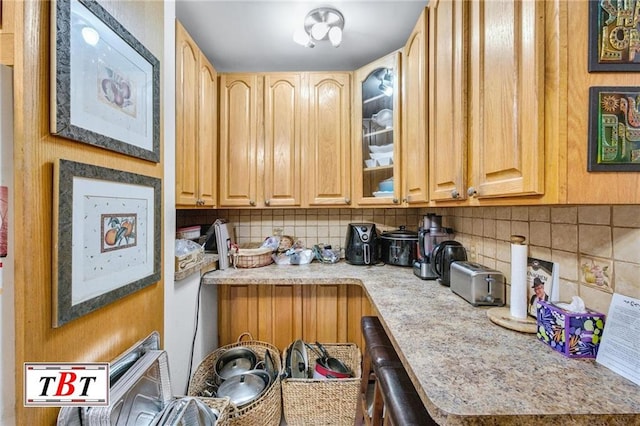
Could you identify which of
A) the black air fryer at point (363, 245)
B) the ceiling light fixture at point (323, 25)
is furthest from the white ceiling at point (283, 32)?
the black air fryer at point (363, 245)

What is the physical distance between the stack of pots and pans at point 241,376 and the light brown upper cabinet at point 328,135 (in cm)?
113

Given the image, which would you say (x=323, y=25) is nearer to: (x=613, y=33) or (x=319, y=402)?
(x=613, y=33)

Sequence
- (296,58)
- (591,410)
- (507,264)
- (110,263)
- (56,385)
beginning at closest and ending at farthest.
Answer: (591,410)
(56,385)
(110,263)
(507,264)
(296,58)

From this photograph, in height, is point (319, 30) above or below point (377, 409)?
above

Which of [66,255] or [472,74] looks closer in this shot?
[66,255]

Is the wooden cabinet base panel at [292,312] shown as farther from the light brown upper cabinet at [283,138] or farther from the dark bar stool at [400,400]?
the dark bar stool at [400,400]

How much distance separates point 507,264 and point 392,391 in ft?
2.58

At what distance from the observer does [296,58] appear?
1917 mm

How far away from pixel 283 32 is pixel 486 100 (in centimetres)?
130

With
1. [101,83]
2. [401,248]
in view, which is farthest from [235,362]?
[101,83]

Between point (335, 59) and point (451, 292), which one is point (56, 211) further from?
point (335, 59)

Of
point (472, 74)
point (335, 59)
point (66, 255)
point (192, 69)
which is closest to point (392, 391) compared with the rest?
point (66, 255)

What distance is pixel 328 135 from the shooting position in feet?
6.38

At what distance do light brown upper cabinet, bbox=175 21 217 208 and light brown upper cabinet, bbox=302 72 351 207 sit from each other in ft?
2.17
